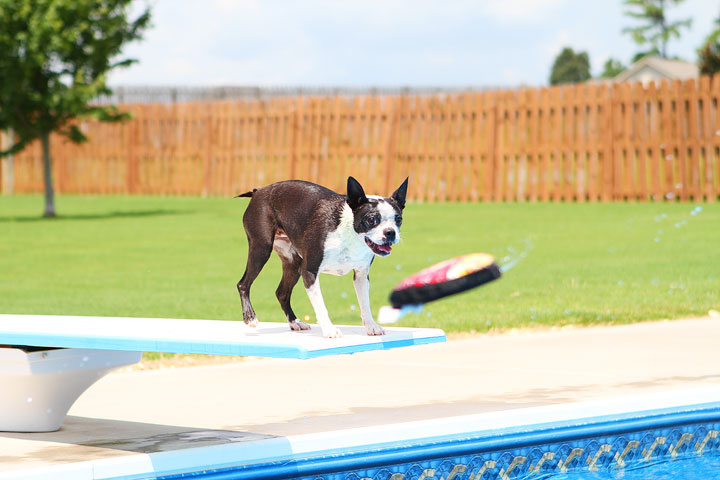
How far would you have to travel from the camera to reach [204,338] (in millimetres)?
4223

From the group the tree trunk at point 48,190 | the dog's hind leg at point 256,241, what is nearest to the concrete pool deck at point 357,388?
the dog's hind leg at point 256,241

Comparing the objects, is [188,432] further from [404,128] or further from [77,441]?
[404,128]

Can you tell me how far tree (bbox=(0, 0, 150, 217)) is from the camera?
21.4 m

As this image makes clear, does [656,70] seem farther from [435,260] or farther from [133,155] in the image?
[435,260]

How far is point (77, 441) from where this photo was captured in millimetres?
4922

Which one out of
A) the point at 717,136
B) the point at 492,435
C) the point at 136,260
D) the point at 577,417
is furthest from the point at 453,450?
the point at 717,136

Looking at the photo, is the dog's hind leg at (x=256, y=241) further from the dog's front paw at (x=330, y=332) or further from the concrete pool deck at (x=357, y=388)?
the concrete pool deck at (x=357, y=388)

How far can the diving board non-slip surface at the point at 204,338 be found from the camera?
4.09 metres

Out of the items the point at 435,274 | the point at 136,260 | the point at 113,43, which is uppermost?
the point at 113,43

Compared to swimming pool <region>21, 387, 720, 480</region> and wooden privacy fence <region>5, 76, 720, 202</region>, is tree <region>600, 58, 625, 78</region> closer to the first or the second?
wooden privacy fence <region>5, 76, 720, 202</region>

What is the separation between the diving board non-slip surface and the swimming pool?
397 millimetres

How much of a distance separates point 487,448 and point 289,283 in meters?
1.09

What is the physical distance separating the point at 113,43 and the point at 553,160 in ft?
29.2

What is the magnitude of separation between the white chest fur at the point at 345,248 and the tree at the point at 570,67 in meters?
104
